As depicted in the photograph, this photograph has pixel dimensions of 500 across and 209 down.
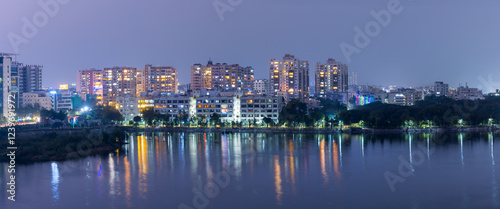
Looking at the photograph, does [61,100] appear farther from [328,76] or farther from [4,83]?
[328,76]

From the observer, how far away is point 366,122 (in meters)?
18.7

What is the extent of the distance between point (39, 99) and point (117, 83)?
8479 millimetres

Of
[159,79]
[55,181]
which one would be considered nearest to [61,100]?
[159,79]

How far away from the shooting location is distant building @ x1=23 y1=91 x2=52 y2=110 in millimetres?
25828

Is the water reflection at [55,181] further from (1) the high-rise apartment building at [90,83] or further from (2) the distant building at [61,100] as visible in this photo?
(1) the high-rise apartment building at [90,83]

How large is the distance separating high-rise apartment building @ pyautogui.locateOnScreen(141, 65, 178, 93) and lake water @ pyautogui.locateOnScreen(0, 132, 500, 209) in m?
21.4

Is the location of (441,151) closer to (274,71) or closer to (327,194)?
(327,194)

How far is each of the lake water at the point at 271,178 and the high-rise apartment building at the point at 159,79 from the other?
21443mm

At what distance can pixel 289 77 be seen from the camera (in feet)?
105

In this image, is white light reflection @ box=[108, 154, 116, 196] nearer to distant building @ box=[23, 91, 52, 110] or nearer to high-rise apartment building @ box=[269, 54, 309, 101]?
distant building @ box=[23, 91, 52, 110]

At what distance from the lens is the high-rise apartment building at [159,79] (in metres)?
35.1

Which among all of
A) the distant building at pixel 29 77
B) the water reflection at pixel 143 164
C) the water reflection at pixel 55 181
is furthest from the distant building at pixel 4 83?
the water reflection at pixel 55 181

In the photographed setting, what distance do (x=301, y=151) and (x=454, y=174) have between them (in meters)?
4.22

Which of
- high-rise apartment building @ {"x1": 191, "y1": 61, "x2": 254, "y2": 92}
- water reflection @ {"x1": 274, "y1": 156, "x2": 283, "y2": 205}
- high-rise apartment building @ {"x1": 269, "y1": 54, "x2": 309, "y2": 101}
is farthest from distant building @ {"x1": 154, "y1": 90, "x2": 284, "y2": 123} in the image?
water reflection @ {"x1": 274, "y1": 156, "x2": 283, "y2": 205}
